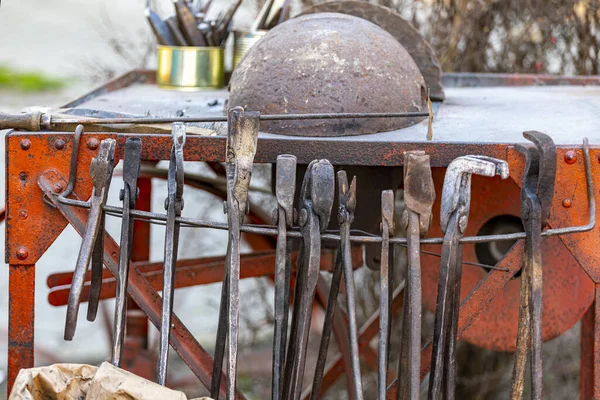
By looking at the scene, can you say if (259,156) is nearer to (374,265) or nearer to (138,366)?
(374,265)

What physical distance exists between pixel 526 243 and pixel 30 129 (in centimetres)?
130

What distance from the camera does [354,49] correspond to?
2.30 m

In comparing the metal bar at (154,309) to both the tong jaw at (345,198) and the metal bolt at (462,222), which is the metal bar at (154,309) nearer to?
the tong jaw at (345,198)

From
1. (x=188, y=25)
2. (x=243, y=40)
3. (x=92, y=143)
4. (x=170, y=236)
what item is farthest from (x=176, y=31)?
(x=170, y=236)

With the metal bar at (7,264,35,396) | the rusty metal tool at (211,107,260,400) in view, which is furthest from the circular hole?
the metal bar at (7,264,35,396)

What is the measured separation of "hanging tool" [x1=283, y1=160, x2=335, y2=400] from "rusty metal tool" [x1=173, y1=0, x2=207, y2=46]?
1.59m

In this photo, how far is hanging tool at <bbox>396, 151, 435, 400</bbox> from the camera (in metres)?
1.83

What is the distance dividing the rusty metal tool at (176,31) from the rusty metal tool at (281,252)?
1591 millimetres

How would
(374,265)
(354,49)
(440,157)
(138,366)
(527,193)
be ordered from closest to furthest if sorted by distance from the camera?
(527,193) → (440,157) → (354,49) → (374,265) → (138,366)

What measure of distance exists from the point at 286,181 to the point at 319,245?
168 millimetres

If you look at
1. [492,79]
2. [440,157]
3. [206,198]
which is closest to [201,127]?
[440,157]

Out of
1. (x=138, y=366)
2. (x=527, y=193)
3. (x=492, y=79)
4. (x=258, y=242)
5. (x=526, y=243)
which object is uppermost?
(x=492, y=79)

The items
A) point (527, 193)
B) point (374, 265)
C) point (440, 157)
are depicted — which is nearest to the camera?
point (527, 193)

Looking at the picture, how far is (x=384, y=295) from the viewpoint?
186cm
